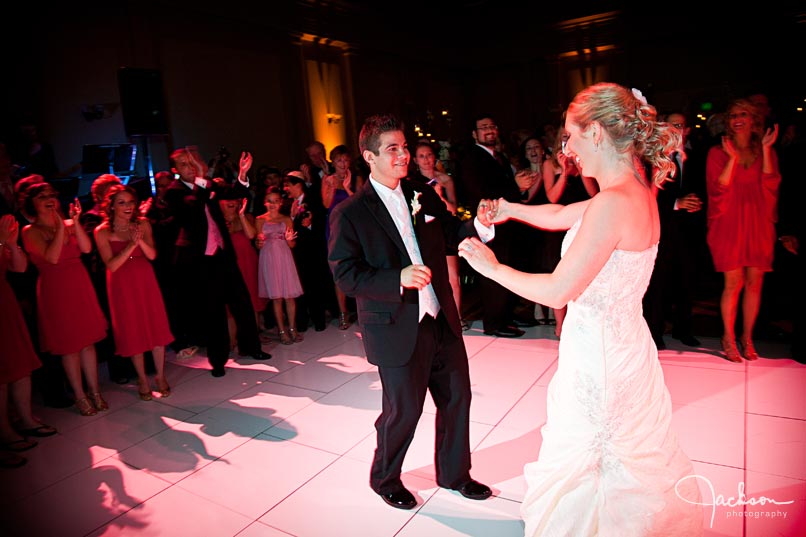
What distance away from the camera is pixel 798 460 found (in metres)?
2.56

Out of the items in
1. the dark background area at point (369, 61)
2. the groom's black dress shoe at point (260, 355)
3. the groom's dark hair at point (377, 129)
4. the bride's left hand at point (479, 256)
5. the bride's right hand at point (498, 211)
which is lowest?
the groom's black dress shoe at point (260, 355)

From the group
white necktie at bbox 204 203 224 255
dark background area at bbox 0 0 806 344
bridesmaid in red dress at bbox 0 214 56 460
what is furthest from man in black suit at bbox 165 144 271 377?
dark background area at bbox 0 0 806 344

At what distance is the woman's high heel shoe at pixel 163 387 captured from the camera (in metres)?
4.15

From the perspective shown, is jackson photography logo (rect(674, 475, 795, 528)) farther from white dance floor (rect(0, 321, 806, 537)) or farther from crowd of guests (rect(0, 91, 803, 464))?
crowd of guests (rect(0, 91, 803, 464))

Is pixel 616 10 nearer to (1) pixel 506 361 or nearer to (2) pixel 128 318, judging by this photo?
(1) pixel 506 361

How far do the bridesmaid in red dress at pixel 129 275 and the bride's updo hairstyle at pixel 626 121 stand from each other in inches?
135

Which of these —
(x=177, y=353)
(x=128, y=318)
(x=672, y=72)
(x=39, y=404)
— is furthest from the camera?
(x=672, y=72)

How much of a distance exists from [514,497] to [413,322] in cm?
101

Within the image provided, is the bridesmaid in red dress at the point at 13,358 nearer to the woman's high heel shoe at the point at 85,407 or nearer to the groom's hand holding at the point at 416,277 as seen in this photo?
the woman's high heel shoe at the point at 85,407

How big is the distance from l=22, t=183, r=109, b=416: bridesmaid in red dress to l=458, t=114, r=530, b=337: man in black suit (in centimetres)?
312

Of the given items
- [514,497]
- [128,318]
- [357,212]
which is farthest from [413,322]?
[128,318]

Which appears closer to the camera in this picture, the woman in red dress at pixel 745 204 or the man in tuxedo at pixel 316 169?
the woman in red dress at pixel 745 204

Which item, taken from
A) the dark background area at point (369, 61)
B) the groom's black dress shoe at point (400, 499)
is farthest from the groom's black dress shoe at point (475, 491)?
the dark background area at point (369, 61)

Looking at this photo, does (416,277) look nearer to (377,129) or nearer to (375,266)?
(375,266)
